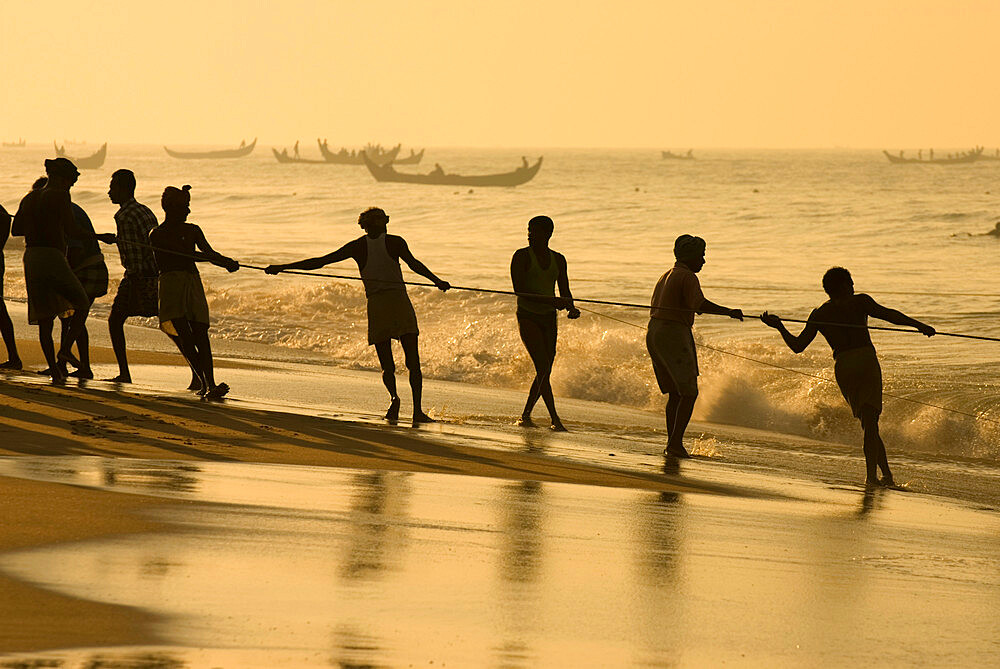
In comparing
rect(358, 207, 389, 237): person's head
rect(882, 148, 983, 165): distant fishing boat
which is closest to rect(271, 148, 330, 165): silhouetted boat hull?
rect(882, 148, 983, 165): distant fishing boat

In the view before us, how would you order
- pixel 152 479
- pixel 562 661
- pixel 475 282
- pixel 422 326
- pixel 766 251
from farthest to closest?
pixel 766 251 < pixel 475 282 < pixel 422 326 < pixel 152 479 < pixel 562 661

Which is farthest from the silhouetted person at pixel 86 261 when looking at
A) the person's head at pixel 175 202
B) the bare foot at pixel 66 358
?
the person's head at pixel 175 202

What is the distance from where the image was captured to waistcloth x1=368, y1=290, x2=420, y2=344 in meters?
9.66

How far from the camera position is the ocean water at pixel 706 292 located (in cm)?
1378

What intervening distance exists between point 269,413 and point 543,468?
231 centimetres

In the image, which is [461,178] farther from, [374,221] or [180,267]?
[374,221]

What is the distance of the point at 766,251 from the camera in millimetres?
37562

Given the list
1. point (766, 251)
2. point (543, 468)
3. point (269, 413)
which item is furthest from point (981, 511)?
point (766, 251)

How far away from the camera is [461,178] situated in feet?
301

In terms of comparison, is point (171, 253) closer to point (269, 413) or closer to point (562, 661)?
point (269, 413)

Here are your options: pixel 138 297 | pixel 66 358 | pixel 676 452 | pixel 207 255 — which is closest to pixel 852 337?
pixel 676 452

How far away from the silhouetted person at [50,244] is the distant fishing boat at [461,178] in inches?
3208

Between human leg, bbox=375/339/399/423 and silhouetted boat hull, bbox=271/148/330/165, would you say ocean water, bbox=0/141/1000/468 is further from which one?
silhouetted boat hull, bbox=271/148/330/165

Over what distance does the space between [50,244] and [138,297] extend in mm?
714
